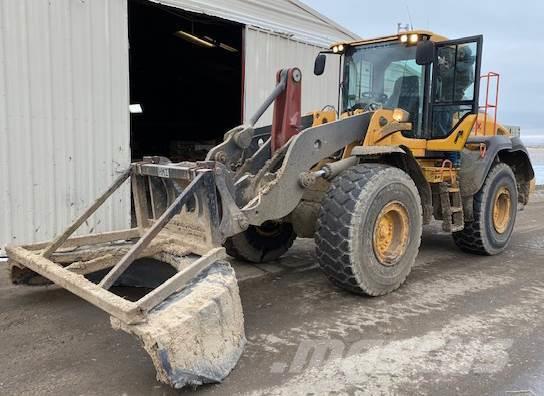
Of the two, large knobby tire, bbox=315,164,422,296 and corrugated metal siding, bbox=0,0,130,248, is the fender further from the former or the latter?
corrugated metal siding, bbox=0,0,130,248

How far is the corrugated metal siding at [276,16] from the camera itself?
7.77m

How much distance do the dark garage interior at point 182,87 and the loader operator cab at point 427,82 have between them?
6554 millimetres

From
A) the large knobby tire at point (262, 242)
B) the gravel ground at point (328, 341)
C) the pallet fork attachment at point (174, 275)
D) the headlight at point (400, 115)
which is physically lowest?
the gravel ground at point (328, 341)

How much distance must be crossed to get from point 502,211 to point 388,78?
2.61m

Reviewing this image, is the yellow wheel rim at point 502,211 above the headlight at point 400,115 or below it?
below

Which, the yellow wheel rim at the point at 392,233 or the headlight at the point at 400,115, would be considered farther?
the headlight at the point at 400,115

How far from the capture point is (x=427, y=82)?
19.0ft

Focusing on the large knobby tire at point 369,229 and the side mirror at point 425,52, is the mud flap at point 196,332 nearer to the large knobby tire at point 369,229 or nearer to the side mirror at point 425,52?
the large knobby tire at point 369,229

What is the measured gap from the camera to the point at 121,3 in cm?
710

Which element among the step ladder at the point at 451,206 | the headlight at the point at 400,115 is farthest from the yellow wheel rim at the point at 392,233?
the headlight at the point at 400,115

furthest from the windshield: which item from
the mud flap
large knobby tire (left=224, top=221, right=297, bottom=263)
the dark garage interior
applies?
the dark garage interior

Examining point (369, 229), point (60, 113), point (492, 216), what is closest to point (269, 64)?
point (60, 113)

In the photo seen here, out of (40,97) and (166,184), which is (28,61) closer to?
(40,97)

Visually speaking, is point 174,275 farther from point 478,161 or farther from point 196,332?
point 478,161
